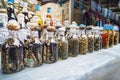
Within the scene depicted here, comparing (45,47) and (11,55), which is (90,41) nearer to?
(45,47)

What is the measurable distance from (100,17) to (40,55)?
6.42 ft

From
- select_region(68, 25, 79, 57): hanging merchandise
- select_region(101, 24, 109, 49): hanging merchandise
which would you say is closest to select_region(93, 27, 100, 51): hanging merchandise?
select_region(101, 24, 109, 49): hanging merchandise

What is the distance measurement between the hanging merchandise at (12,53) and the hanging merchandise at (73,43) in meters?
0.41

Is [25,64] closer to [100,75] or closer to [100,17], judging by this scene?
[100,75]

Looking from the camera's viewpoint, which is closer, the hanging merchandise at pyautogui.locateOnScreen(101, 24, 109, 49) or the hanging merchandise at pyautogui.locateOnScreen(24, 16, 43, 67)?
the hanging merchandise at pyautogui.locateOnScreen(24, 16, 43, 67)

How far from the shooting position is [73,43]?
102 cm

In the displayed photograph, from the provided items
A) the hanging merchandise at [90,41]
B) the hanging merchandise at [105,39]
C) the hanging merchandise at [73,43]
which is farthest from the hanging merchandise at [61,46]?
the hanging merchandise at [105,39]

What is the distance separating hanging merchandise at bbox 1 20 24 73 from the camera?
0.62 m

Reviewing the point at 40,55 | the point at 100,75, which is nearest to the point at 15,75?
the point at 40,55

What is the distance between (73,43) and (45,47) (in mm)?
264

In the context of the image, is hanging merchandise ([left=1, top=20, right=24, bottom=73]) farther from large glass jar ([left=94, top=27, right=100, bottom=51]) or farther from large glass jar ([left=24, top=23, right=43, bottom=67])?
large glass jar ([left=94, top=27, right=100, bottom=51])

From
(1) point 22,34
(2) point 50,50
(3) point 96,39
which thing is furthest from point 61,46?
(3) point 96,39

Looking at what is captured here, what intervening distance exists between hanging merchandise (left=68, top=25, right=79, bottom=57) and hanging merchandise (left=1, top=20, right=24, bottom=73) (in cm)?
41

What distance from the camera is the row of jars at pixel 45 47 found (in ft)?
2.07
